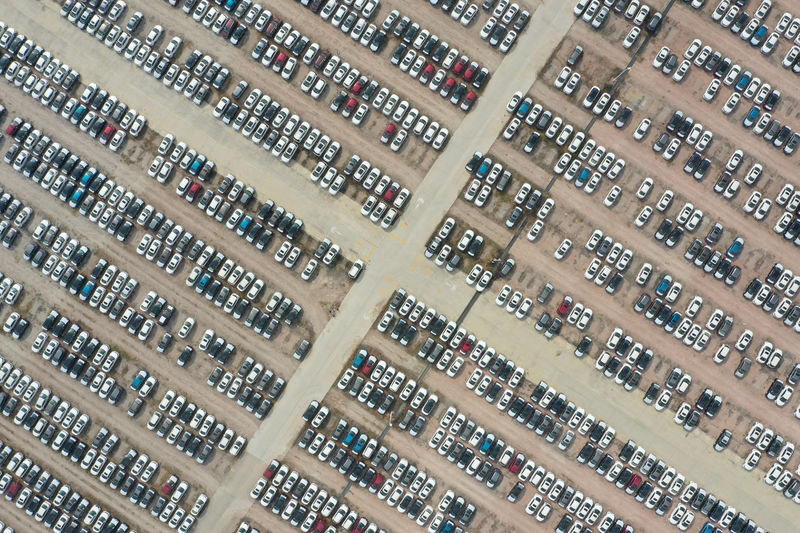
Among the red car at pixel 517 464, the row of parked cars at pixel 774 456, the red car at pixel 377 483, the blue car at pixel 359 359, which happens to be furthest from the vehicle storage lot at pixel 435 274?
the blue car at pixel 359 359

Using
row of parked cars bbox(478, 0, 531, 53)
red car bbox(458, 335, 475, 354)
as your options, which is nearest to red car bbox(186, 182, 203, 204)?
red car bbox(458, 335, 475, 354)

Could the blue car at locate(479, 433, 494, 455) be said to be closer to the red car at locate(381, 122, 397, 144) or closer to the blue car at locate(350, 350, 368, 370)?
the blue car at locate(350, 350, 368, 370)

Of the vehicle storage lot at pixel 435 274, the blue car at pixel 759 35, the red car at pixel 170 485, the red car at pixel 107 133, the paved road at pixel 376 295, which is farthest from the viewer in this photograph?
the blue car at pixel 759 35

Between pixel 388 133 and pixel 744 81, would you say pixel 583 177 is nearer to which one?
pixel 744 81

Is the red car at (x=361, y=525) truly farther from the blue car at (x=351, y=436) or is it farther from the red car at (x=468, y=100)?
the red car at (x=468, y=100)

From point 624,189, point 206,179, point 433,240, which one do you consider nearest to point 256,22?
point 206,179

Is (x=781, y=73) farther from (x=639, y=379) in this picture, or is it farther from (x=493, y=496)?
(x=493, y=496)

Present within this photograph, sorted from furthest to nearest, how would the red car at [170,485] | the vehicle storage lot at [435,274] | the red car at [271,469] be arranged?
the vehicle storage lot at [435,274] → the red car at [170,485] → the red car at [271,469]
